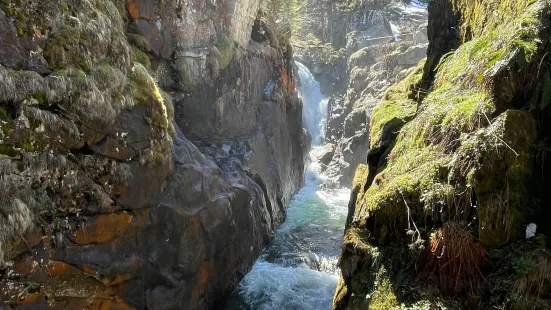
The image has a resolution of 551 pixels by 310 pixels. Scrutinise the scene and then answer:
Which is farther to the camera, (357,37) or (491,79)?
(357,37)

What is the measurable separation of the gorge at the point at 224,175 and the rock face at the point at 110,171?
0.10 feet

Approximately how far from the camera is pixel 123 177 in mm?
7684

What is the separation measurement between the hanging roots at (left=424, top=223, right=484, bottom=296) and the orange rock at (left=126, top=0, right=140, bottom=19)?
870cm

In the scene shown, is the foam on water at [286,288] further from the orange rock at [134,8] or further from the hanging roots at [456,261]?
the orange rock at [134,8]

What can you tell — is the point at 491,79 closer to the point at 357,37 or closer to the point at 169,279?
the point at 169,279

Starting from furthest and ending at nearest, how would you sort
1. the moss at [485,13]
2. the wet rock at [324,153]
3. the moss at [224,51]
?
1. the wet rock at [324,153]
2. the moss at [224,51]
3. the moss at [485,13]

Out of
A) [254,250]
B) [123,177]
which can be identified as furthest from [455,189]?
[254,250]

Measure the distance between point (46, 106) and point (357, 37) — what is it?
34.3 m

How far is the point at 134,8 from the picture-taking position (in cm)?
993

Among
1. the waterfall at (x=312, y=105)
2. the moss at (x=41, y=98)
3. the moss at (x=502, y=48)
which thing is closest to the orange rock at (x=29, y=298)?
the moss at (x=41, y=98)

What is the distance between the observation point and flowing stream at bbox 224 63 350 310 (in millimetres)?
10789

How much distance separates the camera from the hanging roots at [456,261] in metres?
4.30

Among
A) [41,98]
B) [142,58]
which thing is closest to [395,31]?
[142,58]

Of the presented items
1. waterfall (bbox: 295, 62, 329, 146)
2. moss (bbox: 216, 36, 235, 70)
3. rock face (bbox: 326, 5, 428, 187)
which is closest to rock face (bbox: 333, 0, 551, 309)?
moss (bbox: 216, 36, 235, 70)
